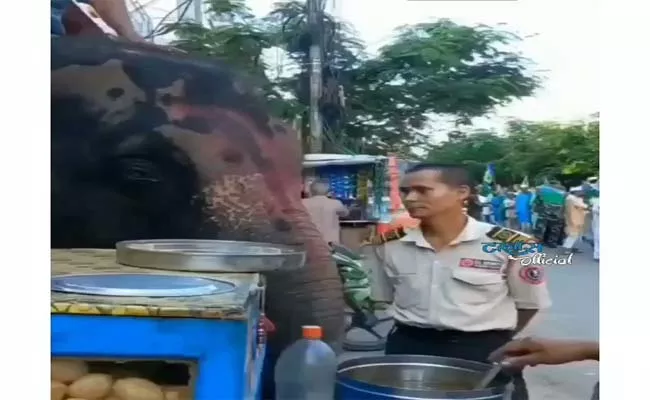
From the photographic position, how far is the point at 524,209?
4.33 ft

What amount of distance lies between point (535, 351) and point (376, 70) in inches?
20.6

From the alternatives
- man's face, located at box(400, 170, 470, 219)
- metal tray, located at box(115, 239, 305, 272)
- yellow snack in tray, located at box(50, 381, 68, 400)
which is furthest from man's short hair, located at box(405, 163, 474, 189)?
yellow snack in tray, located at box(50, 381, 68, 400)

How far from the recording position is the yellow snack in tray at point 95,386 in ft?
3.97

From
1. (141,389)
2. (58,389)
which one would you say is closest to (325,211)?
(141,389)

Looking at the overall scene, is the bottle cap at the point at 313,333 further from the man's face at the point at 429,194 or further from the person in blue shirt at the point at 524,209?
the person in blue shirt at the point at 524,209

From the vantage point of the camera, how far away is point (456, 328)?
1.33 metres

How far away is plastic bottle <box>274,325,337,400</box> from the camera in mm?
1331

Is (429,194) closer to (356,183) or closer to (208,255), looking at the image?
(356,183)

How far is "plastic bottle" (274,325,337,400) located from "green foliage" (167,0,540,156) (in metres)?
0.32

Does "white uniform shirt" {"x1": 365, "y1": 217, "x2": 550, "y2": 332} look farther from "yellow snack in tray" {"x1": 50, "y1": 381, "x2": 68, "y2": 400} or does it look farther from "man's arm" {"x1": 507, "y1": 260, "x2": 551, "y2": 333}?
"yellow snack in tray" {"x1": 50, "y1": 381, "x2": 68, "y2": 400}

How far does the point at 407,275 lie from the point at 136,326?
437mm
